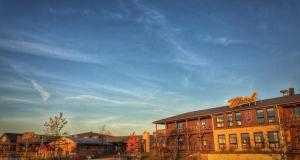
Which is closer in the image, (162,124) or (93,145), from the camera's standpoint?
(162,124)

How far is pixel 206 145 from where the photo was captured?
4416cm

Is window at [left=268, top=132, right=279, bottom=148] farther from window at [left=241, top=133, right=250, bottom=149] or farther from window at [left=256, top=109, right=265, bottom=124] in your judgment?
window at [left=241, top=133, right=250, bottom=149]

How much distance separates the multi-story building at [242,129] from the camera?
34156 mm

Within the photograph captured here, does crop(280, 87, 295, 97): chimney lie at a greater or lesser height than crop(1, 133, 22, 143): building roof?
greater

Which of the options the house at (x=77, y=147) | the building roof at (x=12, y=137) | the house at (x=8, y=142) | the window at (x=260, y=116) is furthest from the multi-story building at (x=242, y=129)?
the building roof at (x=12, y=137)

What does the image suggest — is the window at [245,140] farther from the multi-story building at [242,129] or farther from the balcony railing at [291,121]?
the balcony railing at [291,121]

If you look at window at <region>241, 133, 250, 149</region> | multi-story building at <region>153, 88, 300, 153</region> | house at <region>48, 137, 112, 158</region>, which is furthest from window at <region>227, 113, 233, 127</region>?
house at <region>48, 137, 112, 158</region>

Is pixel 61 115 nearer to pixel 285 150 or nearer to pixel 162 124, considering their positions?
pixel 162 124

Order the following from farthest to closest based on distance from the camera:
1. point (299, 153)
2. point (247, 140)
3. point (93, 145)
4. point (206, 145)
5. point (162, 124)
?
point (93, 145) < point (162, 124) < point (206, 145) < point (247, 140) < point (299, 153)

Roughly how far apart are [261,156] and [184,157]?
1169 centimetres

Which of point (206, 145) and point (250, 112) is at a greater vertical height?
point (250, 112)

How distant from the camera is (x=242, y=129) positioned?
39.4 m

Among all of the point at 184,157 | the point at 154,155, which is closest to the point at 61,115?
the point at 154,155

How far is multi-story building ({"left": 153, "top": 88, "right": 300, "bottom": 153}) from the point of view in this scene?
34156 mm
